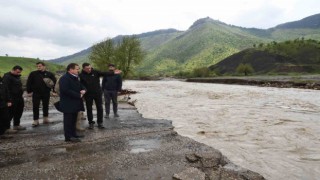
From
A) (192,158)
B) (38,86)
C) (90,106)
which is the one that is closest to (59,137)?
(90,106)

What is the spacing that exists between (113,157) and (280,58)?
119m

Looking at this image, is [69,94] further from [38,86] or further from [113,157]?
[38,86]

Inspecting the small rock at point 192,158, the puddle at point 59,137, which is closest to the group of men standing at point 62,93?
the puddle at point 59,137

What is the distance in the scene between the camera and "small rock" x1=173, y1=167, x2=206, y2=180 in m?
6.14

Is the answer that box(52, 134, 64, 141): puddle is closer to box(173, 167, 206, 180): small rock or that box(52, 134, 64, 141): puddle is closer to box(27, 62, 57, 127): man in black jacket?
box(27, 62, 57, 127): man in black jacket

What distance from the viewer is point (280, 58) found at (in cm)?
11656

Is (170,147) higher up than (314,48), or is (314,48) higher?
(314,48)

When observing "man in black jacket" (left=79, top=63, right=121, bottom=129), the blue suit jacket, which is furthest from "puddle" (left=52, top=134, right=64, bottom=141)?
"man in black jacket" (left=79, top=63, right=121, bottom=129)

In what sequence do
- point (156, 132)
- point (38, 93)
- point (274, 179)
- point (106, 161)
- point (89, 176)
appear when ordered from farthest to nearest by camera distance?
point (38, 93) < point (156, 132) < point (106, 161) < point (274, 179) < point (89, 176)

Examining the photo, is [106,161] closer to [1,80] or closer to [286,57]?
[1,80]

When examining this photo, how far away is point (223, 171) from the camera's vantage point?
6598 mm

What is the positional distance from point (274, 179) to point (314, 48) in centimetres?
12557

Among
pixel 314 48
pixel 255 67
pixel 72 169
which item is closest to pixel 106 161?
pixel 72 169

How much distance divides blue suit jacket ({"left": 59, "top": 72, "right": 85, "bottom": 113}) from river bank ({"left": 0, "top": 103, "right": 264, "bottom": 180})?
3.37 ft
